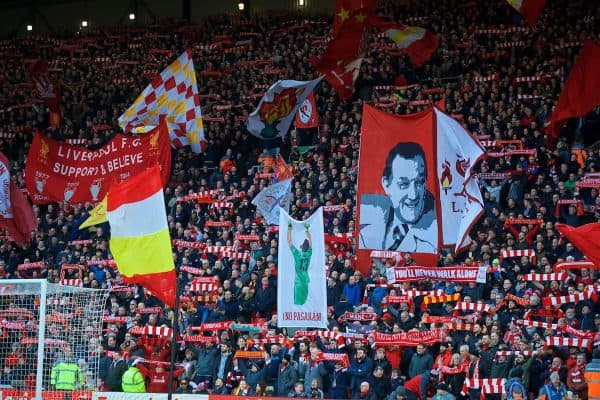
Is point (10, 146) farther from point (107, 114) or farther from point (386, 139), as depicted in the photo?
point (386, 139)

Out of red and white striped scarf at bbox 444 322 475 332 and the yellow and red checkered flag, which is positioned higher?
the yellow and red checkered flag

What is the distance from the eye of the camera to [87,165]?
1114 inches

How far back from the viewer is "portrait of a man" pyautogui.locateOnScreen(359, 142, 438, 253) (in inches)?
841

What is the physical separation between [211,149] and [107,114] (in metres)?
5.81

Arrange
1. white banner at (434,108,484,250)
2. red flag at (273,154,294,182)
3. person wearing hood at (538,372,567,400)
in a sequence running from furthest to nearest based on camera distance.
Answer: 1. red flag at (273,154,294,182)
2. white banner at (434,108,484,250)
3. person wearing hood at (538,372,567,400)

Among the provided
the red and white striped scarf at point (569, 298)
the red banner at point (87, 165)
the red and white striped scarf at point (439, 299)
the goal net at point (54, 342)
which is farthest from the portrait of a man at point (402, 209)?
the red banner at point (87, 165)

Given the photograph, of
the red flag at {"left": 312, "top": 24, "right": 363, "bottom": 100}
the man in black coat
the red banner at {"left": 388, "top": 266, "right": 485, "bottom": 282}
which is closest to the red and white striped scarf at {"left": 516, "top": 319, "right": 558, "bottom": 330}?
the red banner at {"left": 388, "top": 266, "right": 485, "bottom": 282}

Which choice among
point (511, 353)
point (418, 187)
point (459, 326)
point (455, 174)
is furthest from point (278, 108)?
point (511, 353)

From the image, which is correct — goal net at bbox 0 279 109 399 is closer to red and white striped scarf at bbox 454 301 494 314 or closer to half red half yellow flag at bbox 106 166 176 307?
half red half yellow flag at bbox 106 166 176 307

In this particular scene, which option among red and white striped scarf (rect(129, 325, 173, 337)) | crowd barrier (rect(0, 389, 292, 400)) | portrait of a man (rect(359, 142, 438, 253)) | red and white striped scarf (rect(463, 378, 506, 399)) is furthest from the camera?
red and white striped scarf (rect(129, 325, 173, 337))

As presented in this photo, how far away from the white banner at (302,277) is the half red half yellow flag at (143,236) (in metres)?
4.61

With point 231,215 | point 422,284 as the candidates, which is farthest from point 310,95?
point 422,284

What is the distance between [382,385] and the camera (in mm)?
19031

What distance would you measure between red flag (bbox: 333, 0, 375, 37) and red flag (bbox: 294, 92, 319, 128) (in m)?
2.08
